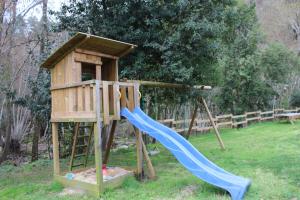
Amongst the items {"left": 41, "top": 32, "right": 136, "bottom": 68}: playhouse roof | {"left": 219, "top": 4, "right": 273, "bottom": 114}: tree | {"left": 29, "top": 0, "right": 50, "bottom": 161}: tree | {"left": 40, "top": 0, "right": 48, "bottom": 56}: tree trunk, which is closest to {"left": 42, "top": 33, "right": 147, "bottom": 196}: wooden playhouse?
{"left": 41, "top": 32, "right": 136, "bottom": 68}: playhouse roof

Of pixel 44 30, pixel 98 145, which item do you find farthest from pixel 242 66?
pixel 98 145

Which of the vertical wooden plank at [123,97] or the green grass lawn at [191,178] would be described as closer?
the green grass lawn at [191,178]

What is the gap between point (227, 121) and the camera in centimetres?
1398

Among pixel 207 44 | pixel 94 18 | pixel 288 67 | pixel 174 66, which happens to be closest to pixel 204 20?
pixel 207 44

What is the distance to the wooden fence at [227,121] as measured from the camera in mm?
11284

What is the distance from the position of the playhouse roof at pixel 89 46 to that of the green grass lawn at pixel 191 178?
2.25 m

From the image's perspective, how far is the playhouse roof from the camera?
16.6 ft

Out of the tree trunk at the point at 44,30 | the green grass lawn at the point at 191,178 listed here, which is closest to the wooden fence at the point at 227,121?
the green grass lawn at the point at 191,178

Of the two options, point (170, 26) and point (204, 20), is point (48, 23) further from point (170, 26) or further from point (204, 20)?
point (204, 20)

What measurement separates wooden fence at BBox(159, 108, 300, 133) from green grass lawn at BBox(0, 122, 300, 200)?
2757 mm

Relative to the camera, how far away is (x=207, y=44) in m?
7.09

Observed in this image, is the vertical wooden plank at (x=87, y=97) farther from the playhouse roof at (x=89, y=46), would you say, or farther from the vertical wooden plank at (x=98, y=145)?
the playhouse roof at (x=89, y=46)

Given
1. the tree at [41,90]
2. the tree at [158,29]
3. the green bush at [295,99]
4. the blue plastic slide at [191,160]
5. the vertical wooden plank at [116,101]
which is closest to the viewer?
the blue plastic slide at [191,160]

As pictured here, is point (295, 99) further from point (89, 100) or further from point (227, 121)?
point (89, 100)
